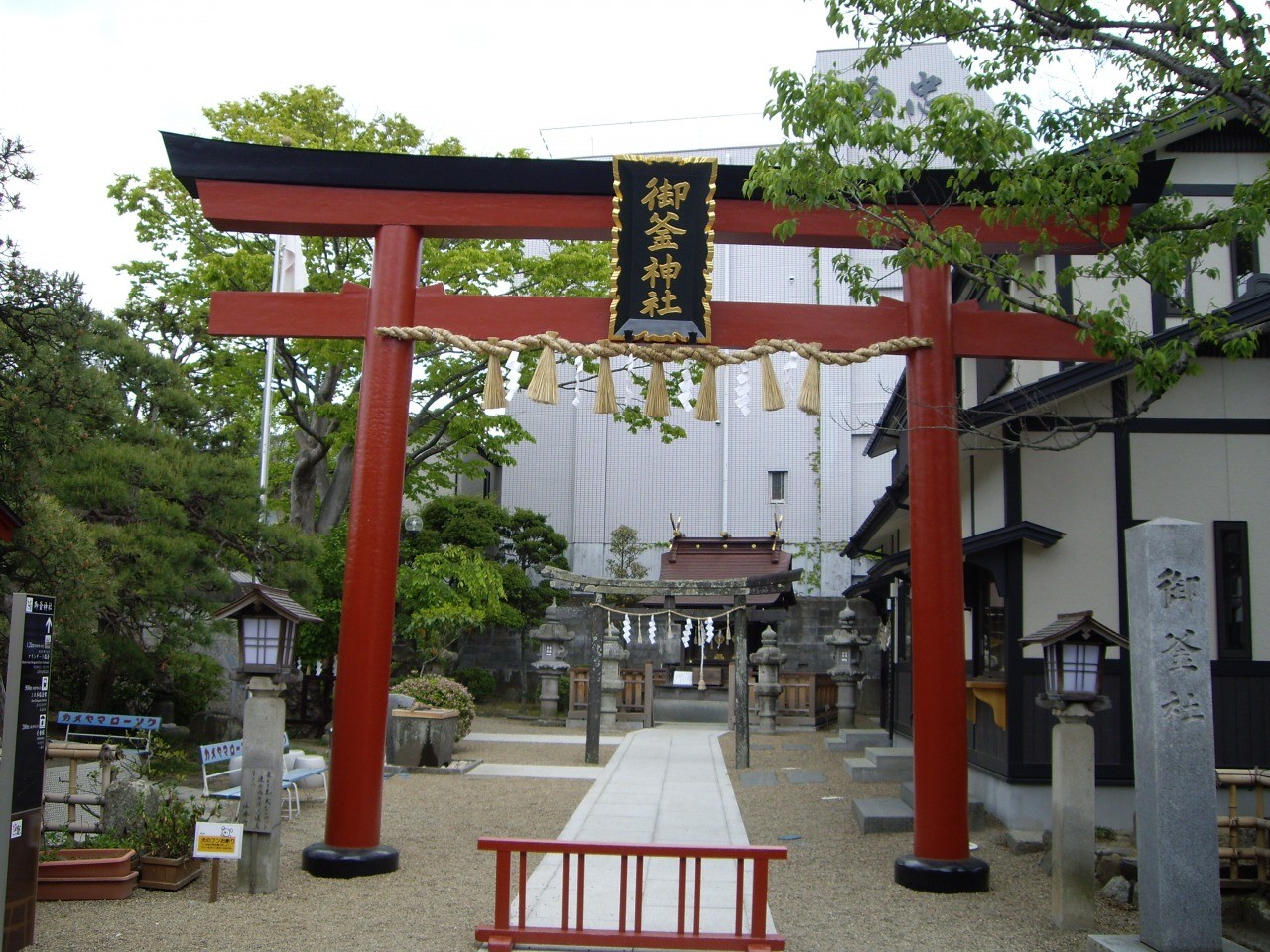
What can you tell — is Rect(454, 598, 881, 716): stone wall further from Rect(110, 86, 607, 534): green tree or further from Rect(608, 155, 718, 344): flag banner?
Rect(608, 155, 718, 344): flag banner

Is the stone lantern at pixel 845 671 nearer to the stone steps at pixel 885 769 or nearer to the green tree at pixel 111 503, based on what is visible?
the stone steps at pixel 885 769

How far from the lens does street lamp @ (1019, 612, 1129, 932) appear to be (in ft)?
23.8

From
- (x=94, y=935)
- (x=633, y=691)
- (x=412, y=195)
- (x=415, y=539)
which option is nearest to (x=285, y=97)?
(x=415, y=539)

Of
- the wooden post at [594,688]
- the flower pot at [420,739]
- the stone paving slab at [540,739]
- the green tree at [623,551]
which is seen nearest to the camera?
the flower pot at [420,739]

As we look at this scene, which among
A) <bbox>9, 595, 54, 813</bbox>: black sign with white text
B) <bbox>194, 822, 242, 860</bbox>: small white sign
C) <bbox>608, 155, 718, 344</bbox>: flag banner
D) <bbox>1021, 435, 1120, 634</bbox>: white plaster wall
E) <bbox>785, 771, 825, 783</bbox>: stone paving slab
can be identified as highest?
<bbox>608, 155, 718, 344</bbox>: flag banner

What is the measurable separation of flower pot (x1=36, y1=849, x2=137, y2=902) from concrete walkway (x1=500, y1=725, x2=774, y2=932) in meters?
2.89

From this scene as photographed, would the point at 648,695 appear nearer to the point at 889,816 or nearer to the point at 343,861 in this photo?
the point at 889,816

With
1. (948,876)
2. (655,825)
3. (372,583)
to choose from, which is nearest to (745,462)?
(655,825)

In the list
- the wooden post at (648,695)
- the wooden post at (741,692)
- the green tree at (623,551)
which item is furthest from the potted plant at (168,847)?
the green tree at (623,551)

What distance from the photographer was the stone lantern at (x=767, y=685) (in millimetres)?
21672

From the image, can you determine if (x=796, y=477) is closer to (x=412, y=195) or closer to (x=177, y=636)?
(x=177, y=636)

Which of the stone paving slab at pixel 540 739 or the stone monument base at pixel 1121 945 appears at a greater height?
the stone monument base at pixel 1121 945

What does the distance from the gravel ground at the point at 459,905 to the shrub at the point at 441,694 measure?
4.93 metres

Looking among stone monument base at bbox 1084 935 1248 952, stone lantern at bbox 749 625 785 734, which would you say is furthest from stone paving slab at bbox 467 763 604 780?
stone monument base at bbox 1084 935 1248 952
